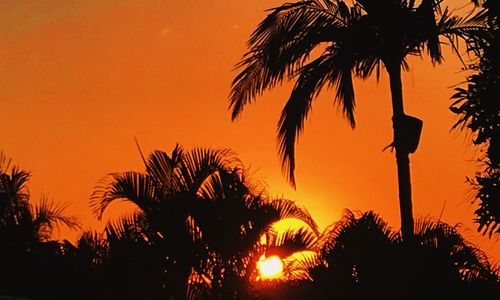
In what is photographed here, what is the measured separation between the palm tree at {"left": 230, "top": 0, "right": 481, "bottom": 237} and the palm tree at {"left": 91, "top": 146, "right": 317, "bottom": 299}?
2568mm

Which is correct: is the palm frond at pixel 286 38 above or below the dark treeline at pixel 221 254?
above

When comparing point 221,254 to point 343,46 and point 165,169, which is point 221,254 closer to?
point 165,169

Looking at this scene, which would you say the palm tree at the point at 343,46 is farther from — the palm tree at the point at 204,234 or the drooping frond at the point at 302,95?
the palm tree at the point at 204,234

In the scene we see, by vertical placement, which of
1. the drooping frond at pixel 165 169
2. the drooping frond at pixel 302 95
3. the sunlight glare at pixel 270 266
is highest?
the drooping frond at pixel 302 95

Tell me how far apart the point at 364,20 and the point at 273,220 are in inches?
168

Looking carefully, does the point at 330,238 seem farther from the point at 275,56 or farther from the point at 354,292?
the point at 275,56

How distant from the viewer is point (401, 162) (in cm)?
1400

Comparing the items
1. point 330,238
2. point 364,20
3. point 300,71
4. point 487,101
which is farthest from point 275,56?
point 487,101

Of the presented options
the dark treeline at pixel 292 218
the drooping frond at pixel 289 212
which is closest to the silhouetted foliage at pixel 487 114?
the dark treeline at pixel 292 218

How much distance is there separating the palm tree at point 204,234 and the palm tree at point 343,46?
2.57 meters

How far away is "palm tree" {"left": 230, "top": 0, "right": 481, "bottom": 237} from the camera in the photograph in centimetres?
1395

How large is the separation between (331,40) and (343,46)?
0.27 m

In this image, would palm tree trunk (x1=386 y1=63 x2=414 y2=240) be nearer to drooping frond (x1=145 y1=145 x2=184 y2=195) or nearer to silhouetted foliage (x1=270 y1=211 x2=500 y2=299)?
silhouetted foliage (x1=270 y1=211 x2=500 y2=299)

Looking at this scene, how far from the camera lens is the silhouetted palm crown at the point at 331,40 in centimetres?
1396
